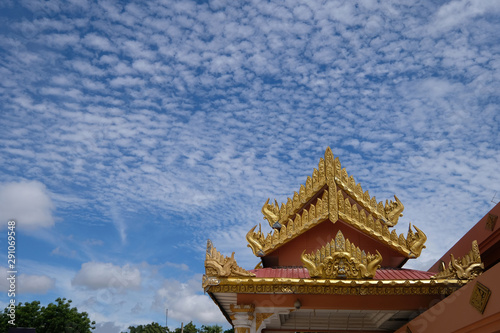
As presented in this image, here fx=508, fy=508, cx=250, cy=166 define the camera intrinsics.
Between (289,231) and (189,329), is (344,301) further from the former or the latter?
(189,329)

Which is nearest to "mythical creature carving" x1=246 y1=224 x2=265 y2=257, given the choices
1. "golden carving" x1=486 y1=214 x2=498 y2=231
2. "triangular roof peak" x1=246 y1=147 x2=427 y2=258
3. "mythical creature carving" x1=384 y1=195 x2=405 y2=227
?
"triangular roof peak" x1=246 y1=147 x2=427 y2=258

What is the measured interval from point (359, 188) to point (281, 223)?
2016mm

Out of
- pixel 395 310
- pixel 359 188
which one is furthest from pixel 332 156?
pixel 395 310

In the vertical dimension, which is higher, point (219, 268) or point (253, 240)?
point (253, 240)

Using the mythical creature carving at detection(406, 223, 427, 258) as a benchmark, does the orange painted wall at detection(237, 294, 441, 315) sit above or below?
below

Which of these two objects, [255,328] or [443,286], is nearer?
[443,286]

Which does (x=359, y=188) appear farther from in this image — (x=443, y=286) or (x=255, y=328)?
(x=255, y=328)

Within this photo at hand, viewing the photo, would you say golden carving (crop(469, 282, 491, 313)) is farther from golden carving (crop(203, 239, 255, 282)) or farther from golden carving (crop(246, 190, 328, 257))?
golden carving (crop(246, 190, 328, 257))

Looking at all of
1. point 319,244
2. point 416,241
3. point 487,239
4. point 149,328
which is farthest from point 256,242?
point 149,328

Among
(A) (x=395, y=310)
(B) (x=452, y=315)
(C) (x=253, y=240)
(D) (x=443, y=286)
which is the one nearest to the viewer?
(B) (x=452, y=315)

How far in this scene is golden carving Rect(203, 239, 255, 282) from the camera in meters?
10.1

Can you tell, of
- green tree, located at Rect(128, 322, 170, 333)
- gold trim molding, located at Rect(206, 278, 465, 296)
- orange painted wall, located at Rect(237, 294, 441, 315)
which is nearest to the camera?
gold trim molding, located at Rect(206, 278, 465, 296)

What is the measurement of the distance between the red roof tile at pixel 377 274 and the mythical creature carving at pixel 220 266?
56cm

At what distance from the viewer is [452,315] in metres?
7.46
